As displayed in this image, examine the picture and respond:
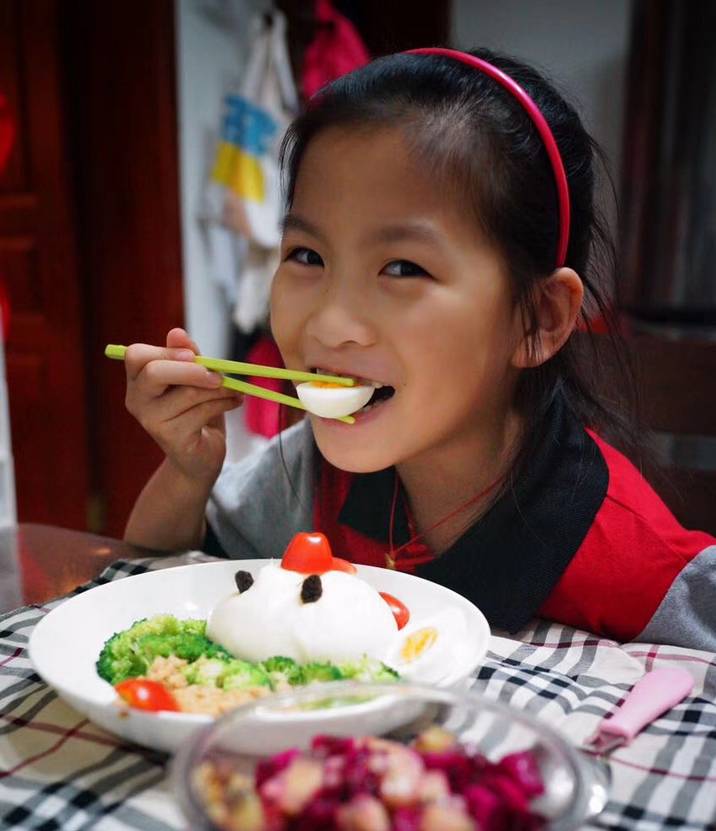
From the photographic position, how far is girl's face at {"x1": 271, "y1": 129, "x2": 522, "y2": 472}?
77cm

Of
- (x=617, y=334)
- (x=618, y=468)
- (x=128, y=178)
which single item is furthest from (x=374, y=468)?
(x=128, y=178)

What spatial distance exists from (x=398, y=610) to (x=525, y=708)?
14 cm

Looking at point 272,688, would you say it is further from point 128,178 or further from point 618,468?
point 128,178

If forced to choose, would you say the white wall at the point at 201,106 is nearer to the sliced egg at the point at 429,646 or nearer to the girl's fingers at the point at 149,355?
the girl's fingers at the point at 149,355

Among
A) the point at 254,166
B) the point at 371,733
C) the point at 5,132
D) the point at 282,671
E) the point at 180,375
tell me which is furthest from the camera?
the point at 5,132

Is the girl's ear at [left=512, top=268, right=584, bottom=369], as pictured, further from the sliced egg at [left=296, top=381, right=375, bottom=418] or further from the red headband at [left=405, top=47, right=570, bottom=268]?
the sliced egg at [left=296, top=381, right=375, bottom=418]

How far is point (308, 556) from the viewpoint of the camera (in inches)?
25.8

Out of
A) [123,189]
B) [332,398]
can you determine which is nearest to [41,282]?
[123,189]

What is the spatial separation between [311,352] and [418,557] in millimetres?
311

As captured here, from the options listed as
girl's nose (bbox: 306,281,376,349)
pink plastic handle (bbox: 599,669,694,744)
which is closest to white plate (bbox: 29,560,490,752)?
pink plastic handle (bbox: 599,669,694,744)

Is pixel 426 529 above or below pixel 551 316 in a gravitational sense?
below

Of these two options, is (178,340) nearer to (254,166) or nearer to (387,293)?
(387,293)

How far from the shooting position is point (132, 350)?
38.0 inches

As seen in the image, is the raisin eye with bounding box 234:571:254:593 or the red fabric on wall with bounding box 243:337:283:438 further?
the red fabric on wall with bounding box 243:337:283:438
